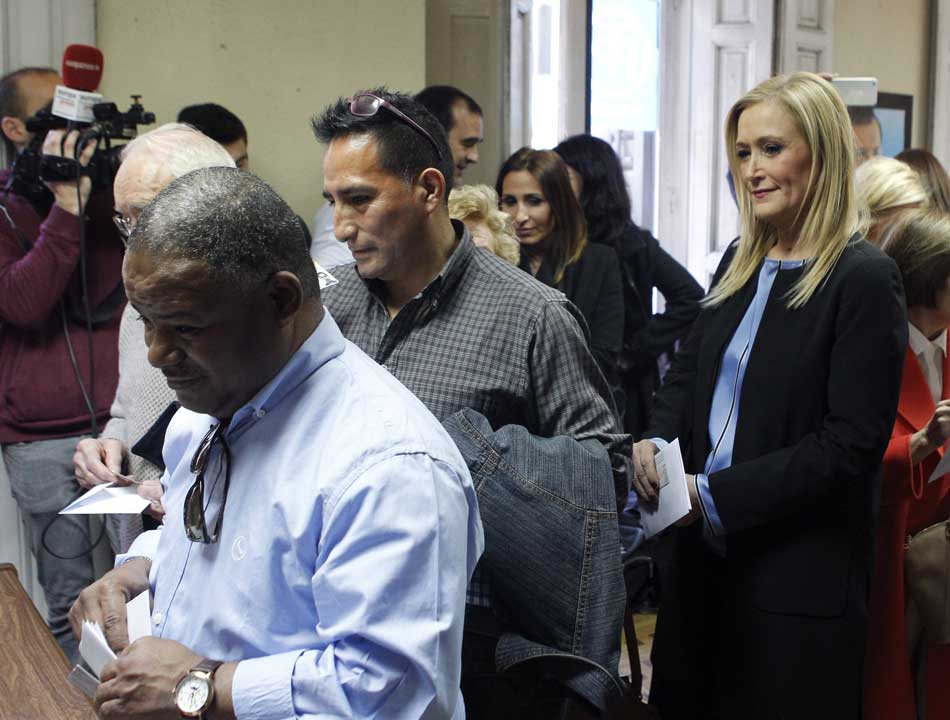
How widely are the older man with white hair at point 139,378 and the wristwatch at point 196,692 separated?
97 centimetres

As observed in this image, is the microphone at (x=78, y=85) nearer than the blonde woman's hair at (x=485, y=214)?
Yes

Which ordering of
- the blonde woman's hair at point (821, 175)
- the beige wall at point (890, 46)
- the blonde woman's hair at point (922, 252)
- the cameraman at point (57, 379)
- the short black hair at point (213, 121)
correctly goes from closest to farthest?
the blonde woman's hair at point (821, 175)
the blonde woman's hair at point (922, 252)
the cameraman at point (57, 379)
the short black hair at point (213, 121)
the beige wall at point (890, 46)

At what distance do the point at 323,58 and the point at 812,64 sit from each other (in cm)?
341

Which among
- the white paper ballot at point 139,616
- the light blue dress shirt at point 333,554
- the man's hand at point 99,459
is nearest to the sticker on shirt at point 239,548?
the light blue dress shirt at point 333,554

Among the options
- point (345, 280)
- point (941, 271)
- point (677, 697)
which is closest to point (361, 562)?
point (345, 280)

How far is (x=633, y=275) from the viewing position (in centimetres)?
399

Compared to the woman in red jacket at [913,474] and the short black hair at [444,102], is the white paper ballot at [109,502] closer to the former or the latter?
the woman in red jacket at [913,474]

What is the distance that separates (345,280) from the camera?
6.73 feet

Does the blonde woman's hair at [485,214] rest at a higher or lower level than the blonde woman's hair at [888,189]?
lower

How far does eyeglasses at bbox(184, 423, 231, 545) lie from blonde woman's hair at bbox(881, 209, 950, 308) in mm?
1735

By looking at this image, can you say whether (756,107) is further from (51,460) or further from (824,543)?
(51,460)

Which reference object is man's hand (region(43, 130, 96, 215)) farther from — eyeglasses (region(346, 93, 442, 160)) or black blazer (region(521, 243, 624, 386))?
black blazer (region(521, 243, 624, 386))

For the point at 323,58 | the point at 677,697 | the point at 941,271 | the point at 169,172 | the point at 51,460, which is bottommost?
the point at 677,697

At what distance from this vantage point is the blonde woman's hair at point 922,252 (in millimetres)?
2441
